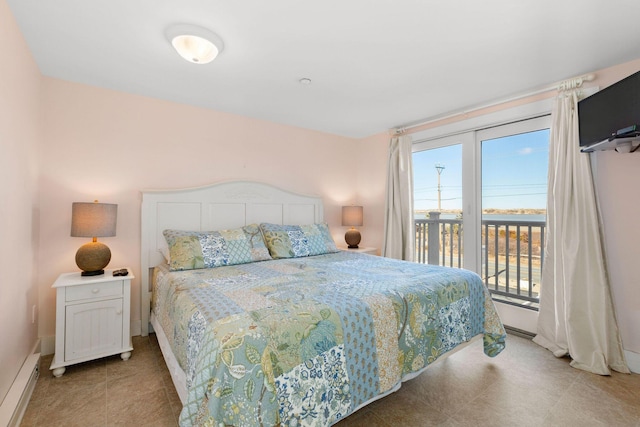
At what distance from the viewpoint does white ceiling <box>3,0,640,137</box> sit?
5.41 ft

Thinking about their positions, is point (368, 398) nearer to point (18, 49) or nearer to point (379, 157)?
point (18, 49)

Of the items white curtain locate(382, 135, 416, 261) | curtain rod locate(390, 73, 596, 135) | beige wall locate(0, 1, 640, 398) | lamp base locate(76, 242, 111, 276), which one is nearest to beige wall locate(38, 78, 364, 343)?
beige wall locate(0, 1, 640, 398)

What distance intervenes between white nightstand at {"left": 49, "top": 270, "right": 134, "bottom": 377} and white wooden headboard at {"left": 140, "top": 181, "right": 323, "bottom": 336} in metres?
0.47

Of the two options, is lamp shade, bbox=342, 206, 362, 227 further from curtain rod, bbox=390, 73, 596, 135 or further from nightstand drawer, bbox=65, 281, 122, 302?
nightstand drawer, bbox=65, 281, 122, 302

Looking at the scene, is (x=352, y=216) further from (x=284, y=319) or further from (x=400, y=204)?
(x=284, y=319)

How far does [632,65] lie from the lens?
2.20 meters

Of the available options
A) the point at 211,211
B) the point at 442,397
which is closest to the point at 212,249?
the point at 211,211

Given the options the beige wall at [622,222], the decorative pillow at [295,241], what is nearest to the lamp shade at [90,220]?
the decorative pillow at [295,241]

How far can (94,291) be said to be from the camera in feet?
7.13

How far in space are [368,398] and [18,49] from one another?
2925 mm

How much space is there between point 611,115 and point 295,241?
265cm

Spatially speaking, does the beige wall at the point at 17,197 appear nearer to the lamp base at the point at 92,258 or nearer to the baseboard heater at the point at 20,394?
the baseboard heater at the point at 20,394

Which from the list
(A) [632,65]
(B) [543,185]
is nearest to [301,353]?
(B) [543,185]

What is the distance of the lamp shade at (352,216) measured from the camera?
13.3 feet
